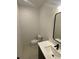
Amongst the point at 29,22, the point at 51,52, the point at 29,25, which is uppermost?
the point at 29,22

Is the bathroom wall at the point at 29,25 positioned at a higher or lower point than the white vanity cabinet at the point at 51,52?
higher

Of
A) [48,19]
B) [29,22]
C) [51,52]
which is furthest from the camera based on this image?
[29,22]

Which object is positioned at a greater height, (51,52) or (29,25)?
(29,25)

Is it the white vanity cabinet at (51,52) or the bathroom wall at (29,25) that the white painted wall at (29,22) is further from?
the white vanity cabinet at (51,52)

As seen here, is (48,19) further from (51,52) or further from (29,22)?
(29,22)

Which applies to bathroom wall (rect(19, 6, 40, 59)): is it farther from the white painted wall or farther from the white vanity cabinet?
the white vanity cabinet

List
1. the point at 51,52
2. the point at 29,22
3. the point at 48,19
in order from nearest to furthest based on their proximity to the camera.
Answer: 1. the point at 51,52
2. the point at 48,19
3. the point at 29,22

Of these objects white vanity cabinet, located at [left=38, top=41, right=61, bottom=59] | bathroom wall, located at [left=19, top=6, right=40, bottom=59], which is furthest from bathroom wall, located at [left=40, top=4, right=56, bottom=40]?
bathroom wall, located at [left=19, top=6, right=40, bottom=59]

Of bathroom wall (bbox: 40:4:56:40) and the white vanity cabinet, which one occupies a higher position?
bathroom wall (bbox: 40:4:56:40)

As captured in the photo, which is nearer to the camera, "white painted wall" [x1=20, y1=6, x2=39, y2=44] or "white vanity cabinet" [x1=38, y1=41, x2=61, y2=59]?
"white vanity cabinet" [x1=38, y1=41, x2=61, y2=59]

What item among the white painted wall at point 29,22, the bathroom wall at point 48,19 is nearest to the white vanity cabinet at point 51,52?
the bathroom wall at point 48,19

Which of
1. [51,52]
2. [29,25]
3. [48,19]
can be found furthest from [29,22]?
[51,52]

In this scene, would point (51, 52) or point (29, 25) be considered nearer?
point (51, 52)
